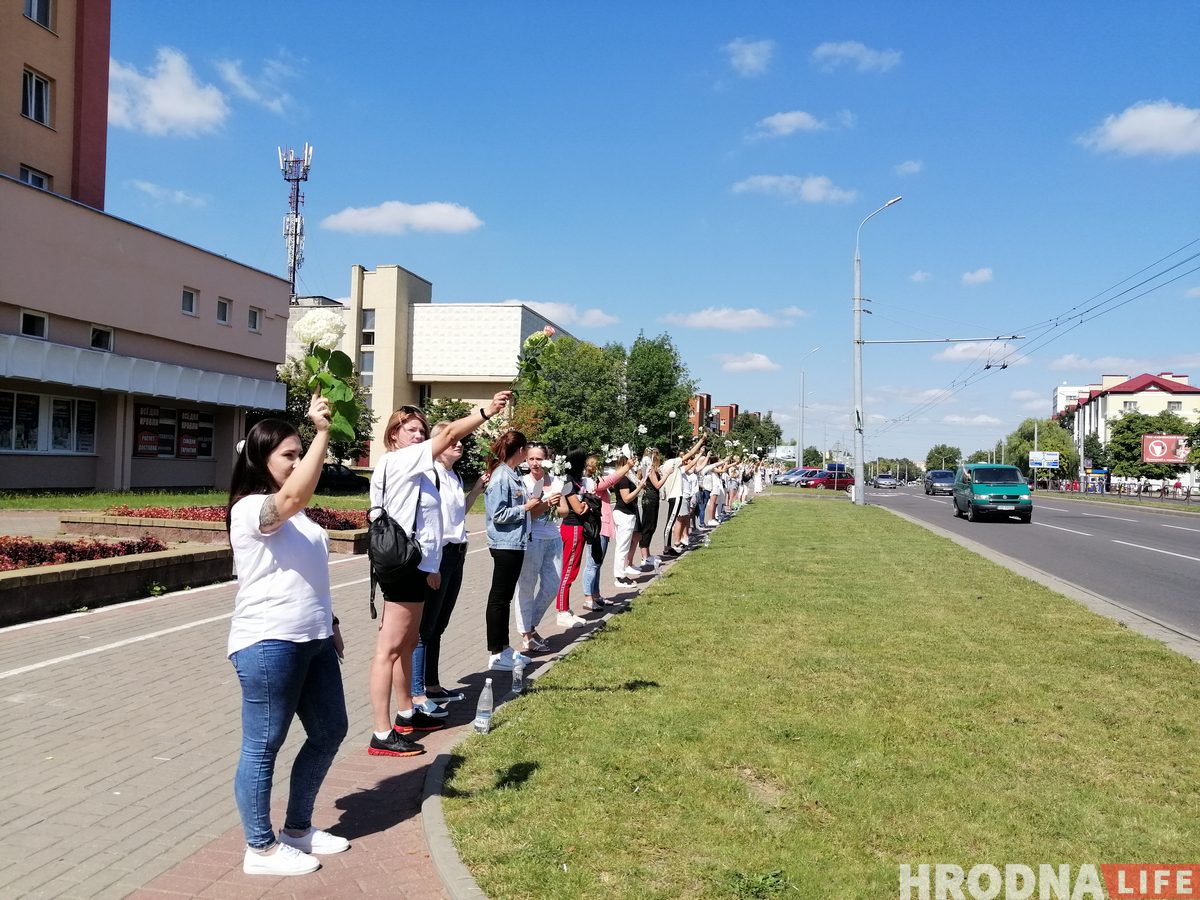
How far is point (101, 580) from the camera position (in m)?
9.38

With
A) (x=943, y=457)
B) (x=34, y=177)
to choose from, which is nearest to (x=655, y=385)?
(x=34, y=177)

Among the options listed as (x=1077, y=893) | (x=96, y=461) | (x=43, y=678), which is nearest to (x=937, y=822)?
(x=1077, y=893)

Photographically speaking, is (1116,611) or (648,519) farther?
(648,519)

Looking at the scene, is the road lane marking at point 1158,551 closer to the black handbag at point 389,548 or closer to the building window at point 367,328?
the black handbag at point 389,548

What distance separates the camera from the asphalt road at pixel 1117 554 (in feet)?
38.4

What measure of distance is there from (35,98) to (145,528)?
64.3 ft

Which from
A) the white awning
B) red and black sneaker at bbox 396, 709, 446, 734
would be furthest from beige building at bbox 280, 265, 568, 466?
red and black sneaker at bbox 396, 709, 446, 734

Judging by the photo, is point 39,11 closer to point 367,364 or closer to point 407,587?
point 407,587

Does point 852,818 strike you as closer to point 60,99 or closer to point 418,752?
point 418,752

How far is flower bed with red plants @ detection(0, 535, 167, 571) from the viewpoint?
29.7 feet

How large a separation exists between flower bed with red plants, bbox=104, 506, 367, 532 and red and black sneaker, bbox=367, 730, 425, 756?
843 centimetres

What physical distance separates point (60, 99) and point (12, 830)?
2916 cm

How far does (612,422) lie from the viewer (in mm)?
65562

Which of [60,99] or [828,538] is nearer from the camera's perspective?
[828,538]
